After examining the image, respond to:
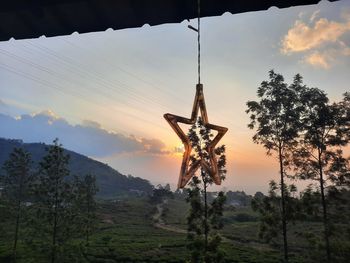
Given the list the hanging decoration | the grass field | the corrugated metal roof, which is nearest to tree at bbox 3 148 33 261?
the grass field

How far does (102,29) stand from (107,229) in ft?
337

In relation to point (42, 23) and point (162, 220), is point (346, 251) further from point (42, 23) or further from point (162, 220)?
point (162, 220)

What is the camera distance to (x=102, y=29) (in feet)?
15.8

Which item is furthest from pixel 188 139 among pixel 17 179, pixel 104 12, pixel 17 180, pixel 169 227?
pixel 169 227

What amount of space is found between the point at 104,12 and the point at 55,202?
38113 mm

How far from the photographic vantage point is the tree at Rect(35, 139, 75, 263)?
1526 inches

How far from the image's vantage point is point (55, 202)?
39.5 meters

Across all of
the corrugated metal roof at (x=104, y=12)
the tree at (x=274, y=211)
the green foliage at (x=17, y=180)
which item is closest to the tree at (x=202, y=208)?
the tree at (x=274, y=211)

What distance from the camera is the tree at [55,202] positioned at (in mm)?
38750

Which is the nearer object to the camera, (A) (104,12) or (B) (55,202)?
(A) (104,12)

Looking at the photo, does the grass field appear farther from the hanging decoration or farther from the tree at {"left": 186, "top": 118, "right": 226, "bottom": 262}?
the hanging decoration

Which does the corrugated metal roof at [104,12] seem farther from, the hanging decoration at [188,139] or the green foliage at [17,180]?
the green foliage at [17,180]

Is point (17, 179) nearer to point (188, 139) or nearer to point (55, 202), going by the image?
point (55, 202)

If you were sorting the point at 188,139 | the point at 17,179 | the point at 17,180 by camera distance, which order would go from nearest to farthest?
the point at 188,139 → the point at 17,180 → the point at 17,179
